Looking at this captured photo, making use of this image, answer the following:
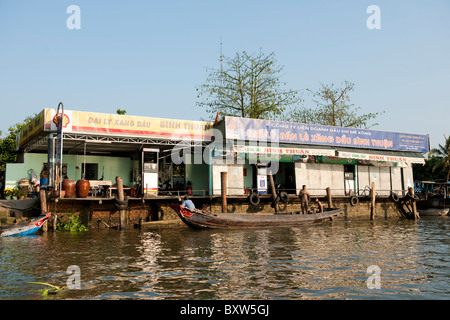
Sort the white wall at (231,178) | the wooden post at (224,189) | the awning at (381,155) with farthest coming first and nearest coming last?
the awning at (381,155) < the white wall at (231,178) < the wooden post at (224,189)

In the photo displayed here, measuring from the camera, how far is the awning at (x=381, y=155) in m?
26.1

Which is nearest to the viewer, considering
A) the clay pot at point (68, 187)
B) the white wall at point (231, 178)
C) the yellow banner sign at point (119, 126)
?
the clay pot at point (68, 187)

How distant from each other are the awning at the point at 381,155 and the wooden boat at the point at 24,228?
18764mm

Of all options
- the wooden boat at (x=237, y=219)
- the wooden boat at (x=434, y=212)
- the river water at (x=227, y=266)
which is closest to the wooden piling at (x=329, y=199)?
the wooden boat at (x=237, y=219)

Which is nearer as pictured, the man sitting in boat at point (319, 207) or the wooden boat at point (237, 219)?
the wooden boat at point (237, 219)

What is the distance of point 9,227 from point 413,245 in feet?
54.7

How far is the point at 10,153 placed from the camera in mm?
32438

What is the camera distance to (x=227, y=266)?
10266 mm

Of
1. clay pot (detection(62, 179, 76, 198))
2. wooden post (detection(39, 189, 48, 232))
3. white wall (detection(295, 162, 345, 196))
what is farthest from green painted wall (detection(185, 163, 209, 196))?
wooden post (detection(39, 189, 48, 232))

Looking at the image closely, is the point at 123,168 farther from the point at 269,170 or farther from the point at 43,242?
the point at 43,242

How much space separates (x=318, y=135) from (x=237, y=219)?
10.1 metres

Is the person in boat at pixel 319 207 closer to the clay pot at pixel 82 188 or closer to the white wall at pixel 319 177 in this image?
the white wall at pixel 319 177

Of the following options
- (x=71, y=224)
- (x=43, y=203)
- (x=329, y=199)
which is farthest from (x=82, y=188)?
(x=329, y=199)
